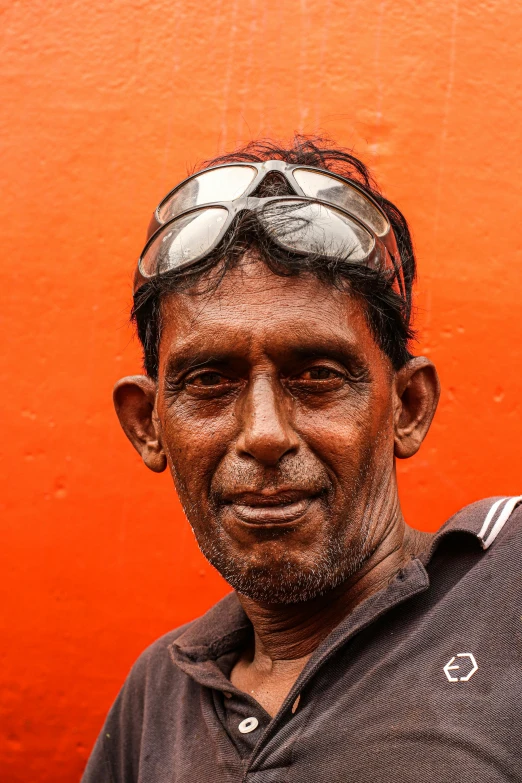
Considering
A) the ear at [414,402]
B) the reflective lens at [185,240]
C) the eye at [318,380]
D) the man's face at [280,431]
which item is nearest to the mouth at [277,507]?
the man's face at [280,431]

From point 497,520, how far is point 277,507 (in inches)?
18.2

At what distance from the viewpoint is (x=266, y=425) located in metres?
1.71

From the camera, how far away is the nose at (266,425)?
5.58 feet

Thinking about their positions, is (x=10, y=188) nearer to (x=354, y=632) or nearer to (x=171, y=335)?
(x=171, y=335)

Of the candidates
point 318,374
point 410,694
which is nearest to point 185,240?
point 318,374

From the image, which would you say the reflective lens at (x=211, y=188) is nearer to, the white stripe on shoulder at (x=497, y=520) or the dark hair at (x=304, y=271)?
the dark hair at (x=304, y=271)

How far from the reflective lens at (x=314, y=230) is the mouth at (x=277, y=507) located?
521 mm

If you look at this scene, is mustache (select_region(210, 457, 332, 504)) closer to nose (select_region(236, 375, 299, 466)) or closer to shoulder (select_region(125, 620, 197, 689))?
nose (select_region(236, 375, 299, 466))

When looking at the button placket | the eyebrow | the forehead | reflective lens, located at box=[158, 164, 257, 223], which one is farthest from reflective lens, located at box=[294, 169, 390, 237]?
the button placket

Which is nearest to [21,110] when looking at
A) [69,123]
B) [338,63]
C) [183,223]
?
[69,123]

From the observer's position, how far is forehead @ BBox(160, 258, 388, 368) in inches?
70.0

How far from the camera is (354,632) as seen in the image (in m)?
1.69

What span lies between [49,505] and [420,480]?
4.07 feet

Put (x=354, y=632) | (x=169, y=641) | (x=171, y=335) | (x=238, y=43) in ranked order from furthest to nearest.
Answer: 1. (x=238, y=43)
2. (x=169, y=641)
3. (x=171, y=335)
4. (x=354, y=632)
